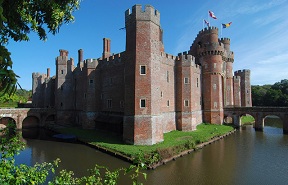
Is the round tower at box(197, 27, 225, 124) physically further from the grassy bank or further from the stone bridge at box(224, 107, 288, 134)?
the grassy bank

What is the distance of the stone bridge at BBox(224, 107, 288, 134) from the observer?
35.0m

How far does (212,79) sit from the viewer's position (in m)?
37.4

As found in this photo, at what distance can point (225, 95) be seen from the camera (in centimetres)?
4469

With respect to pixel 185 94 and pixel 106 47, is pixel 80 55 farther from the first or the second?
pixel 185 94

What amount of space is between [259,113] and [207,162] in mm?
24149

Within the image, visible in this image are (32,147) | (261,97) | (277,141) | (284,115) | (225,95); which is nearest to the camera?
(32,147)

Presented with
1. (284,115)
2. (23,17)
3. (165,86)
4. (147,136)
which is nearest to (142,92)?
(147,136)

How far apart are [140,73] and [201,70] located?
19.3 meters

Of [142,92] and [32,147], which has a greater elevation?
[142,92]

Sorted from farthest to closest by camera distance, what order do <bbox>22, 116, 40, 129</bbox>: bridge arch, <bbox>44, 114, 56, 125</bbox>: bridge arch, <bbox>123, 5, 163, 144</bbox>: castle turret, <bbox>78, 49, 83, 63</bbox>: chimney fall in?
<bbox>22, 116, 40, 129</bbox>: bridge arch < <bbox>44, 114, 56, 125</bbox>: bridge arch < <bbox>78, 49, 83, 63</bbox>: chimney < <bbox>123, 5, 163, 144</bbox>: castle turret

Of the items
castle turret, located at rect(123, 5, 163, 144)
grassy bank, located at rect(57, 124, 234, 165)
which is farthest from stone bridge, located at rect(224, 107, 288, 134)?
castle turret, located at rect(123, 5, 163, 144)

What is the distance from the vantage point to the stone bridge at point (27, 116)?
117 ft

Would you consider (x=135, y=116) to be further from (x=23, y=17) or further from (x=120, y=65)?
(x=23, y=17)

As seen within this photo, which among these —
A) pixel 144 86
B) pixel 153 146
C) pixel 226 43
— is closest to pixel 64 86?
pixel 144 86
